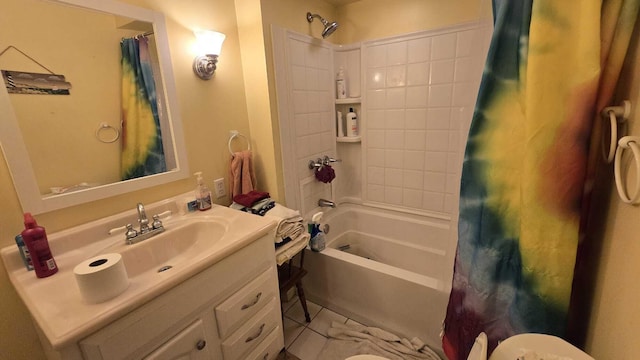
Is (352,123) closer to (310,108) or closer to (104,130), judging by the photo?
(310,108)

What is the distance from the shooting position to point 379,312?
1634mm

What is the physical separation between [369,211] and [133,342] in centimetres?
192

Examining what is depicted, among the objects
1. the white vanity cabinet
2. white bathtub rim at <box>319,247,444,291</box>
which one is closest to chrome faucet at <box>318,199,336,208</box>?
white bathtub rim at <box>319,247,444,291</box>

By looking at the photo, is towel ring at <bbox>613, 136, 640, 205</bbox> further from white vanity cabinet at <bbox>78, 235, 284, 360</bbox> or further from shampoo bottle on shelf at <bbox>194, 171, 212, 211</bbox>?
shampoo bottle on shelf at <bbox>194, 171, 212, 211</bbox>

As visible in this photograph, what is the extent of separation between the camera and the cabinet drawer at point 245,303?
1.07 metres

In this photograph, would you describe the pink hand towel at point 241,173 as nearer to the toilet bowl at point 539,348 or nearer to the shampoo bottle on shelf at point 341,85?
the shampoo bottle on shelf at point 341,85

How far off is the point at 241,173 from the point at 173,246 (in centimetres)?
59

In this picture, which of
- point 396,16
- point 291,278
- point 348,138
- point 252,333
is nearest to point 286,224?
point 291,278

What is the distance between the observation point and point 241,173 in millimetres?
1665

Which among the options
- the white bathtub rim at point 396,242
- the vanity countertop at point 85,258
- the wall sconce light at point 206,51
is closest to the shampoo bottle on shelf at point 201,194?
the vanity countertop at point 85,258

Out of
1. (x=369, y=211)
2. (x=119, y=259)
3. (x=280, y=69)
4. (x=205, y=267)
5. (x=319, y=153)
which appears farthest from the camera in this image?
(x=369, y=211)

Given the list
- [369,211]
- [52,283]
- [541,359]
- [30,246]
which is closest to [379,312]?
[369,211]

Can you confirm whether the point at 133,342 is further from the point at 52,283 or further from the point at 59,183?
the point at 59,183

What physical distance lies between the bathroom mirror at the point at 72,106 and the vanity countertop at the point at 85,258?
0.45ft
